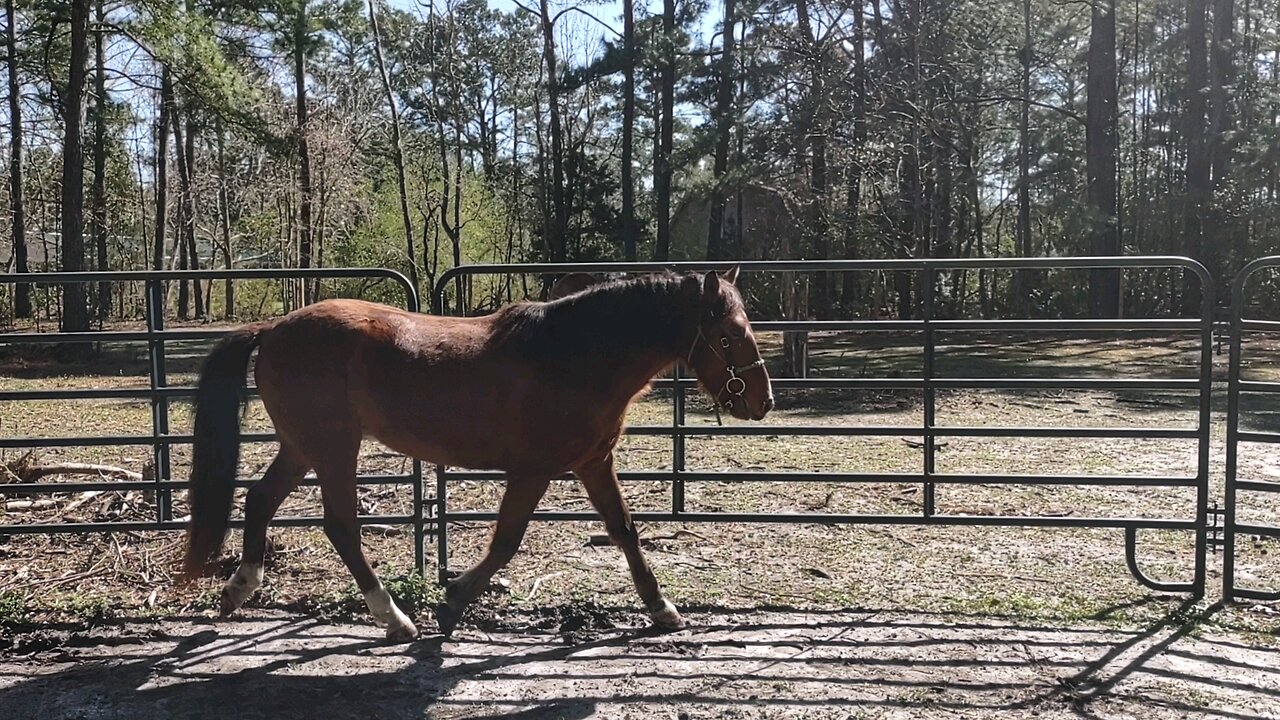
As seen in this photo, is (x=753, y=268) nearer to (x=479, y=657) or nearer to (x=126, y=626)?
(x=479, y=657)

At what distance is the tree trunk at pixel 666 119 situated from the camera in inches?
1113

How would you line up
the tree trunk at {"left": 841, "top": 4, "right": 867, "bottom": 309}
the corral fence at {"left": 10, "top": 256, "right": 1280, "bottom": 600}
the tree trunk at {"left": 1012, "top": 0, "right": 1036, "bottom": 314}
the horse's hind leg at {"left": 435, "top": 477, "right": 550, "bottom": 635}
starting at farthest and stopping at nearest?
the tree trunk at {"left": 1012, "top": 0, "right": 1036, "bottom": 314}
the tree trunk at {"left": 841, "top": 4, "right": 867, "bottom": 309}
the corral fence at {"left": 10, "top": 256, "right": 1280, "bottom": 600}
the horse's hind leg at {"left": 435, "top": 477, "right": 550, "bottom": 635}

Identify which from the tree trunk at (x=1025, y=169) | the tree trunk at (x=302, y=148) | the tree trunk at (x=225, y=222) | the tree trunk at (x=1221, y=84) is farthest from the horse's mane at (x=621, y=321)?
the tree trunk at (x=1221, y=84)

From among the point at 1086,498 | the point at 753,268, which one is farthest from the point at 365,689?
the point at 1086,498

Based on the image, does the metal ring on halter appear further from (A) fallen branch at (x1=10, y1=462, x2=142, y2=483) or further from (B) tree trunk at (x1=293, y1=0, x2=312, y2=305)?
(B) tree trunk at (x1=293, y1=0, x2=312, y2=305)

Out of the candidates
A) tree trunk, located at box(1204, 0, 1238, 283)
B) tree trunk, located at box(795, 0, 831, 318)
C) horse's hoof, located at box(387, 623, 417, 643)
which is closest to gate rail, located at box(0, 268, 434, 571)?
horse's hoof, located at box(387, 623, 417, 643)

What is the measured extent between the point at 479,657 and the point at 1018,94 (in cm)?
2959

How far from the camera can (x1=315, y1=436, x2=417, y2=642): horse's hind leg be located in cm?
421

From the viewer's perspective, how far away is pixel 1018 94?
96.1 feet

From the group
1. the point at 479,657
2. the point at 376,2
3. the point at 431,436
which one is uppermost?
the point at 376,2

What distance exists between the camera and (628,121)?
2930cm

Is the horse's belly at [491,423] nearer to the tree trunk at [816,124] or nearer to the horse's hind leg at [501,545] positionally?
the horse's hind leg at [501,545]

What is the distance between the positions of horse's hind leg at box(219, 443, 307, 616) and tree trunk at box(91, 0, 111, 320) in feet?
54.6

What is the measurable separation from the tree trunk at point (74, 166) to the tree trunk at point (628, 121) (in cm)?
1454
